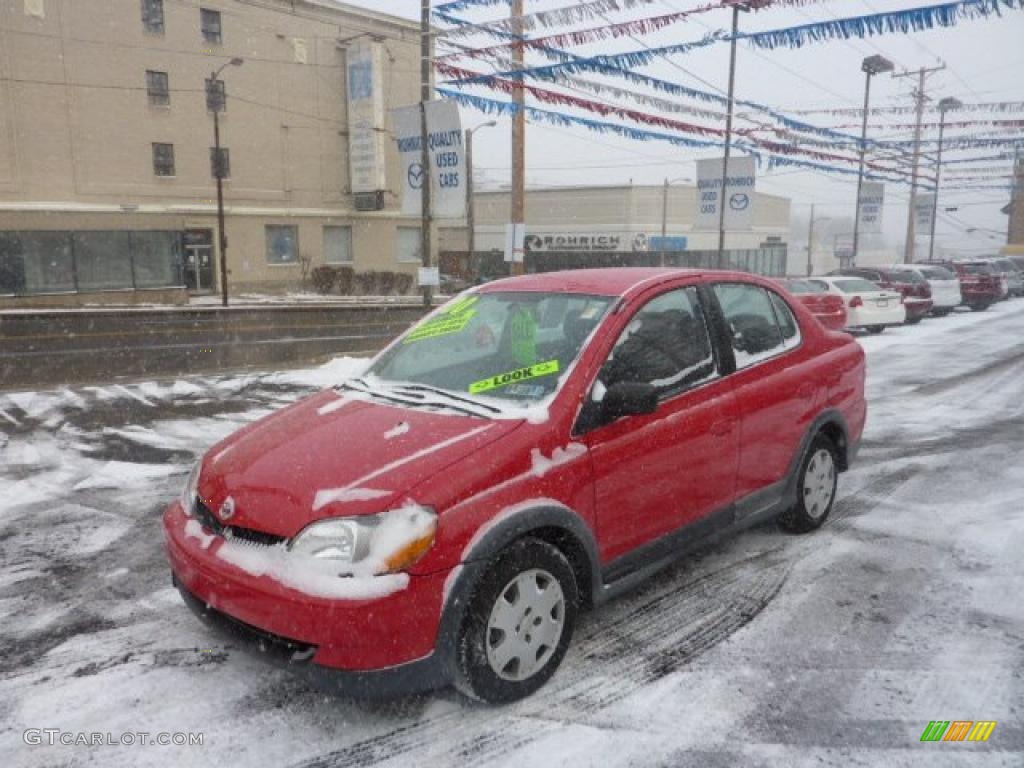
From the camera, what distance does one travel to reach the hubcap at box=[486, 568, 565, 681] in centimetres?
313

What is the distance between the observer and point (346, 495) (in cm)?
297

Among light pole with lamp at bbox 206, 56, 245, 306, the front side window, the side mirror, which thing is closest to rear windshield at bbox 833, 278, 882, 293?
the front side window

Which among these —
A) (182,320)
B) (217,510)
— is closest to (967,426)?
(217,510)

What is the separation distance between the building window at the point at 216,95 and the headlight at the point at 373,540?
30595 millimetres

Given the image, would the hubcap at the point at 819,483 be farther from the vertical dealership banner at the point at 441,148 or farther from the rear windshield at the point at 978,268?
the rear windshield at the point at 978,268

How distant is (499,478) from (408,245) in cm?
3939

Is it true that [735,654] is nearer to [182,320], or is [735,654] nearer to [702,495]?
[702,495]

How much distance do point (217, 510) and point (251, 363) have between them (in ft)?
36.8

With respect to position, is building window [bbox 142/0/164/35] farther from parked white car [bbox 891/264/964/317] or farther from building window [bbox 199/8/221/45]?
parked white car [bbox 891/264/964/317]

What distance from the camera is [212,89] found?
2967 centimetres

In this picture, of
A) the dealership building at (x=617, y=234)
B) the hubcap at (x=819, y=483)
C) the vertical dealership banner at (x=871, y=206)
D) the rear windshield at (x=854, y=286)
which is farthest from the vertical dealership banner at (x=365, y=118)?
the hubcap at (x=819, y=483)

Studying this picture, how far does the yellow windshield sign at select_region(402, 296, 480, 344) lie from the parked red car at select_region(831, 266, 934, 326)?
18136mm

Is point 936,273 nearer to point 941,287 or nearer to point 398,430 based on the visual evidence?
point 941,287

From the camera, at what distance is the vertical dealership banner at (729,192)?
2144cm
